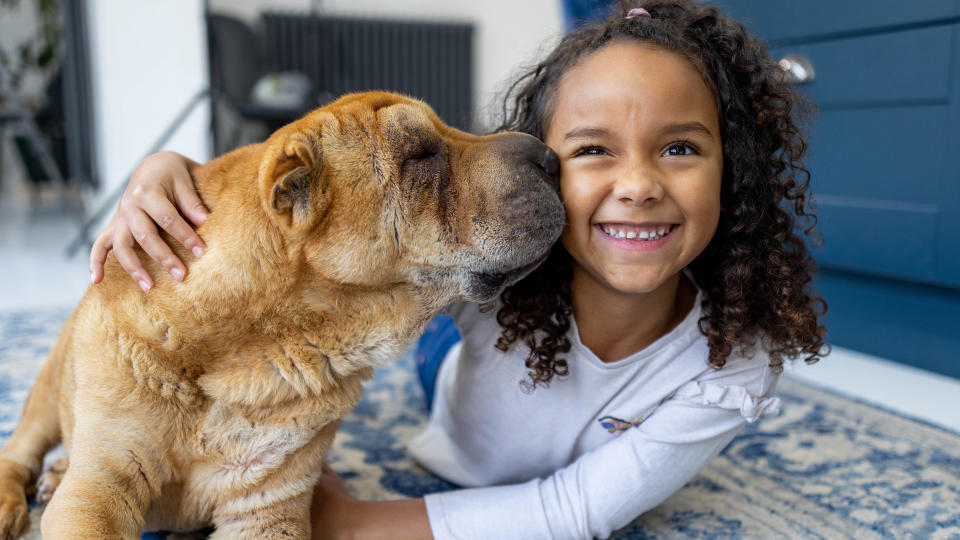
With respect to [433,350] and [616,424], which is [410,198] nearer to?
[616,424]

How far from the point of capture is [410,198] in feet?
3.41

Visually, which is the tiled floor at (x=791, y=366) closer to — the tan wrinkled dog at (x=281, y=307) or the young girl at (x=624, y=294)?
the young girl at (x=624, y=294)

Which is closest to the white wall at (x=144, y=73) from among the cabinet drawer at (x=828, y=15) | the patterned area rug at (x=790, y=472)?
the patterned area rug at (x=790, y=472)

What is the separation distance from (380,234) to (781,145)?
0.79 meters

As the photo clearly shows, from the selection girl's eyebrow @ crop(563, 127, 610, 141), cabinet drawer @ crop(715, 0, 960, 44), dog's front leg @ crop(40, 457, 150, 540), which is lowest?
dog's front leg @ crop(40, 457, 150, 540)

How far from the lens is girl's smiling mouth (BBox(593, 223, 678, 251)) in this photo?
1.20 m

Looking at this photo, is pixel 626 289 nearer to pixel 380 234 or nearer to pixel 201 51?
pixel 380 234

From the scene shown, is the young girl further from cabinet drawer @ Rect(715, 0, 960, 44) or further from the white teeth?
cabinet drawer @ Rect(715, 0, 960, 44)

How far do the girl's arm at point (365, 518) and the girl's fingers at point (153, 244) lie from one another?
47 centimetres

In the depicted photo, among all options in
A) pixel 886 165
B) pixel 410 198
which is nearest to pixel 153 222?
pixel 410 198

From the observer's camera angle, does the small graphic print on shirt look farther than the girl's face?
Yes

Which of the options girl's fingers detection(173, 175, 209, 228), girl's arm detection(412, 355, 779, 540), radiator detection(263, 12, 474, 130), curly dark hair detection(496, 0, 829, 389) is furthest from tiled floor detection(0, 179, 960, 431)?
radiator detection(263, 12, 474, 130)

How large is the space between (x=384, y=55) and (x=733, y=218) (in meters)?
5.08

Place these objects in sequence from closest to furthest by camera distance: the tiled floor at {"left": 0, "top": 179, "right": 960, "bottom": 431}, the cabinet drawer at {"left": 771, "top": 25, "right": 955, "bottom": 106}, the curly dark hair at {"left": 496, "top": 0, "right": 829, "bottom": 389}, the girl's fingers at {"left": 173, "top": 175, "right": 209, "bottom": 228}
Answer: the girl's fingers at {"left": 173, "top": 175, "right": 209, "bottom": 228}, the curly dark hair at {"left": 496, "top": 0, "right": 829, "bottom": 389}, the tiled floor at {"left": 0, "top": 179, "right": 960, "bottom": 431}, the cabinet drawer at {"left": 771, "top": 25, "right": 955, "bottom": 106}
